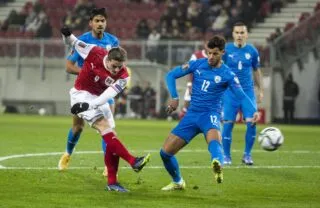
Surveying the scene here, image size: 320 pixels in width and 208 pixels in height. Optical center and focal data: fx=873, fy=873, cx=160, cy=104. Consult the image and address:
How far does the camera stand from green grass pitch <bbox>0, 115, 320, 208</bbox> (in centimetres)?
1053

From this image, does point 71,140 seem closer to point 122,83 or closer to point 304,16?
point 122,83

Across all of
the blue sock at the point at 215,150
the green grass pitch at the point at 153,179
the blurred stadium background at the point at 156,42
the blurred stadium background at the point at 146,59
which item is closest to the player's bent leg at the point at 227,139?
the green grass pitch at the point at 153,179

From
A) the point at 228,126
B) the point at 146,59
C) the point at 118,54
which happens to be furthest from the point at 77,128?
the point at 146,59

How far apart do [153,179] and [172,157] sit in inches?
56.0

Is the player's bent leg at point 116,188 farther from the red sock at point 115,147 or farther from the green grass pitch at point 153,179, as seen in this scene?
the red sock at point 115,147

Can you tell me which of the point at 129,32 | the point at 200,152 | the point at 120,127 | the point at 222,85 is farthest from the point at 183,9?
the point at 222,85

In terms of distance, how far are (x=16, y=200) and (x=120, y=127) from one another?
57.2 feet

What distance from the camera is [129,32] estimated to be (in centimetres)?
3669

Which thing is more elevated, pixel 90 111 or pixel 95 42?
pixel 95 42

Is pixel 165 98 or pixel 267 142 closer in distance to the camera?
pixel 267 142

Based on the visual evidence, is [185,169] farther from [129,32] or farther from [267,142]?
[129,32]

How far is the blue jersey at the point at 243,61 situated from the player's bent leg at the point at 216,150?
4664mm

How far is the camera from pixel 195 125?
11.7 m

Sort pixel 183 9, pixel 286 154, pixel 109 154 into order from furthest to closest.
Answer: pixel 183 9, pixel 286 154, pixel 109 154
